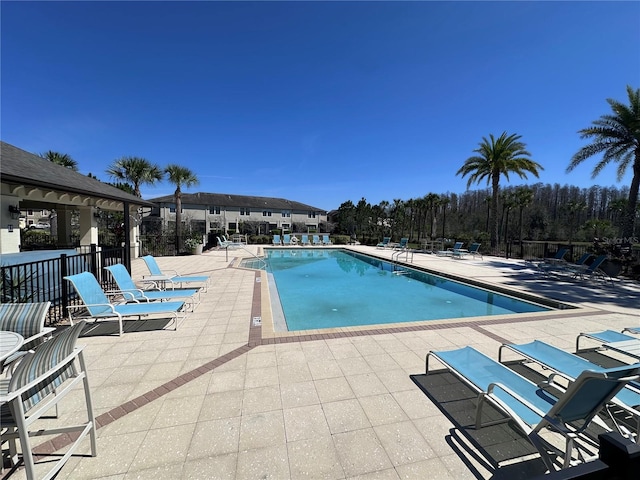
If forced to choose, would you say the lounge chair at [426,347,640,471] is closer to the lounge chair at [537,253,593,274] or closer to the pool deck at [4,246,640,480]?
the pool deck at [4,246,640,480]

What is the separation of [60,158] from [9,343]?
905 inches

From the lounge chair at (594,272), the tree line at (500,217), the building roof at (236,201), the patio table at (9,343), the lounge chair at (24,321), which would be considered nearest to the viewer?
the patio table at (9,343)

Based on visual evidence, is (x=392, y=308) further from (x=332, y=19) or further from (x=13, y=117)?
(x=13, y=117)

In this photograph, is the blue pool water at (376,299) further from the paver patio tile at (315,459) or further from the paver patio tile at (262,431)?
the paver patio tile at (315,459)

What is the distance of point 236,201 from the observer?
4191cm

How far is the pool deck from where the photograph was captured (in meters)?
2.09

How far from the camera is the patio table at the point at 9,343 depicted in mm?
2105

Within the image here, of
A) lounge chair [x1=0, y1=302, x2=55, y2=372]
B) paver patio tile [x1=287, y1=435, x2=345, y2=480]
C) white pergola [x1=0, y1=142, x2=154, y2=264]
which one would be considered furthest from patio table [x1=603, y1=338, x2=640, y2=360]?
white pergola [x1=0, y1=142, x2=154, y2=264]

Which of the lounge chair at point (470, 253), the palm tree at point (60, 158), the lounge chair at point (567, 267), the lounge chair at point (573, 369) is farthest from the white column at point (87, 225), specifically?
the lounge chair at point (470, 253)

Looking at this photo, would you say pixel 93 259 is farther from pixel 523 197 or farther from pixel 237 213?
pixel 523 197

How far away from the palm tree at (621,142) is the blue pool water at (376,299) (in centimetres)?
1036

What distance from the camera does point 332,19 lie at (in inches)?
395

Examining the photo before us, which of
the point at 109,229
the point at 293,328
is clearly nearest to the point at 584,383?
the point at 293,328

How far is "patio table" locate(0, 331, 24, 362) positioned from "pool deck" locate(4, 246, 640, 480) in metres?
0.85
